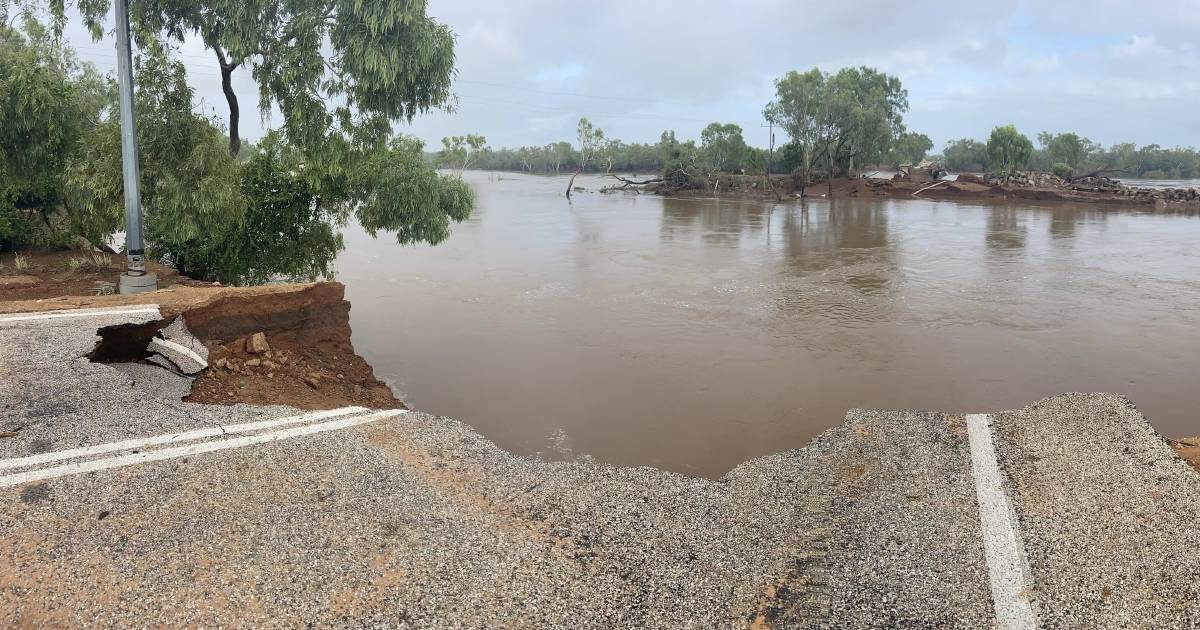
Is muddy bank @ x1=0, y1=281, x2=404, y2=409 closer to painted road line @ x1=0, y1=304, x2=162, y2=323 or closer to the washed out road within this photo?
painted road line @ x1=0, y1=304, x2=162, y2=323

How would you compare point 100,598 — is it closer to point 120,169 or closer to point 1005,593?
point 1005,593

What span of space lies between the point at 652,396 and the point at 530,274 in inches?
457

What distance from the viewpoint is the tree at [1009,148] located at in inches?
2470

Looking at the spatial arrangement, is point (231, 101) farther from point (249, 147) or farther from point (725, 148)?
point (725, 148)

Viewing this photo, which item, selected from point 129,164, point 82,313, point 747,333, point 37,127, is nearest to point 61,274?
point 37,127

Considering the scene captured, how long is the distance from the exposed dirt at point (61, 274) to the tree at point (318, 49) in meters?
3.22

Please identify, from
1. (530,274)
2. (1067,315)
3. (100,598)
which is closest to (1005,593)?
(100,598)

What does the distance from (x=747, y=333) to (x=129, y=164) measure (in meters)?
10.1

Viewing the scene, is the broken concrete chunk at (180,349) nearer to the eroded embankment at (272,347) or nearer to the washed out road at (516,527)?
the eroded embankment at (272,347)

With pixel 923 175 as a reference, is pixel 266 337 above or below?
below

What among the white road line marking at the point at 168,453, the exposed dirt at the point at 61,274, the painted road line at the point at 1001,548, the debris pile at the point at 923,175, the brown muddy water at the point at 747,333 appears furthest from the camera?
the debris pile at the point at 923,175

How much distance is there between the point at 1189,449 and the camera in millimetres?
6578

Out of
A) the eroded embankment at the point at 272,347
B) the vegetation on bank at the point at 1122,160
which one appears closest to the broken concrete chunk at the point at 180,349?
the eroded embankment at the point at 272,347

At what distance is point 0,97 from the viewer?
9.98 m
